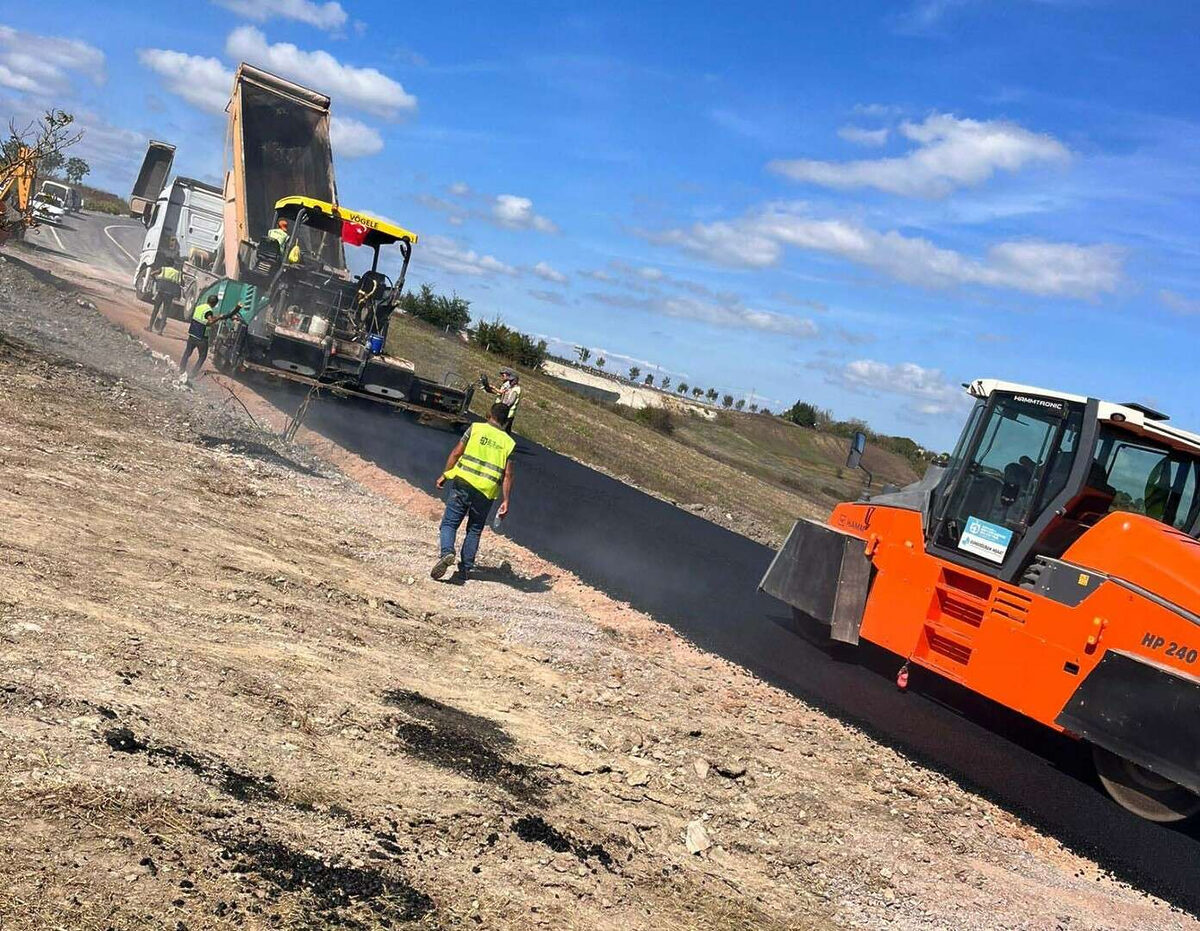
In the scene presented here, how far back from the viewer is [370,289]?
17578 mm

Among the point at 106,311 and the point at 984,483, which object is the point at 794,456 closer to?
the point at 106,311

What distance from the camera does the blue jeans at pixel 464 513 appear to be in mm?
9203

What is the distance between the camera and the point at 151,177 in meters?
27.3

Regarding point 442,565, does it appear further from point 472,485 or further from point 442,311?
point 442,311

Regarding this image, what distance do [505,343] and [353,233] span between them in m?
23.9

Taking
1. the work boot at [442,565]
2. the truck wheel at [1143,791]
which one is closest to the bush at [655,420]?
the work boot at [442,565]

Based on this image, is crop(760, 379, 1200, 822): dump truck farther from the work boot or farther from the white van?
the white van

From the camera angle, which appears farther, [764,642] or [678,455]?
[678,455]

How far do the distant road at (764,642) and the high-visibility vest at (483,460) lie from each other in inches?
73.9

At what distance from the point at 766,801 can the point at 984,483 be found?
389 cm

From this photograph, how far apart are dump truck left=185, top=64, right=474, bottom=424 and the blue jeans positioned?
7481 millimetres

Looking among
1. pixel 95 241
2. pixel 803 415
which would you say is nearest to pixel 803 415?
pixel 803 415

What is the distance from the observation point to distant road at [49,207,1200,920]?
697cm

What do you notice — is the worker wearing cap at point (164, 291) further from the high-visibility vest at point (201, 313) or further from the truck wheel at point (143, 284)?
the high-visibility vest at point (201, 313)
